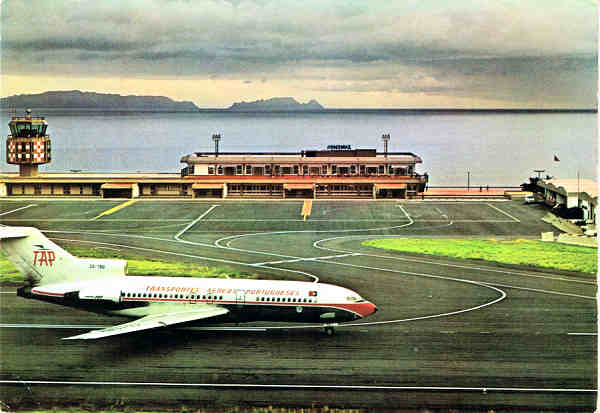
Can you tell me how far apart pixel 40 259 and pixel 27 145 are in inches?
1681

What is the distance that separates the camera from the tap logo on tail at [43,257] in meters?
48.0

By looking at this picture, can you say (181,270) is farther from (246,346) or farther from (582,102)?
(582,102)

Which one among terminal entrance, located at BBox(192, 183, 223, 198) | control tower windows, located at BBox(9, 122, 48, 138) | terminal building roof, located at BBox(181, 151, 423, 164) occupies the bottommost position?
terminal entrance, located at BBox(192, 183, 223, 198)

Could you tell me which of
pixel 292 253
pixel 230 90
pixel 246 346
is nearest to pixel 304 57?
pixel 230 90

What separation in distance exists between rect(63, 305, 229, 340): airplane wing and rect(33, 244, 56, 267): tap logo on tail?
20.9ft

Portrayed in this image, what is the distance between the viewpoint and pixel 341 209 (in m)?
76.6

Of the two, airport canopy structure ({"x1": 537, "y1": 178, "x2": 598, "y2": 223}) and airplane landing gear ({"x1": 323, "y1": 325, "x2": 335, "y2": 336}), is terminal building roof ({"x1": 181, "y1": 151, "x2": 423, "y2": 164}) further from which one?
airplane landing gear ({"x1": 323, "y1": 325, "x2": 335, "y2": 336})

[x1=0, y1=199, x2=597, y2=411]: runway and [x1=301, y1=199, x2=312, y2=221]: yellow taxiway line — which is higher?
[x1=301, y1=199, x2=312, y2=221]: yellow taxiway line

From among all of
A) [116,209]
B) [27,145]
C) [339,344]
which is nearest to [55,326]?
[339,344]

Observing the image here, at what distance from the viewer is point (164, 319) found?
4547 centimetres

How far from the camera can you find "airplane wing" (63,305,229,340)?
43.5 metres

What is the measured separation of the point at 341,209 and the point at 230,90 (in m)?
19.2

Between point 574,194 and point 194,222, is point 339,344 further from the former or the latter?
point 574,194

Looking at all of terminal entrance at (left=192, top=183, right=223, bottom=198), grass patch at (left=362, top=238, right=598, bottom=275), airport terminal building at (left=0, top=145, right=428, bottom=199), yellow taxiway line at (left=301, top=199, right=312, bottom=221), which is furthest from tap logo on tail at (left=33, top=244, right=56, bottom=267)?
terminal entrance at (left=192, top=183, right=223, bottom=198)
